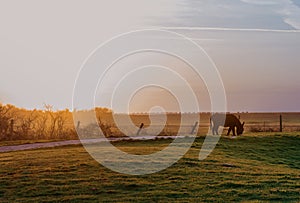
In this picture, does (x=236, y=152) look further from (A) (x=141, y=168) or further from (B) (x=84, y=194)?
(B) (x=84, y=194)

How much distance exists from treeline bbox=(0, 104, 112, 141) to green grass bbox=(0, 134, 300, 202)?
13160 millimetres

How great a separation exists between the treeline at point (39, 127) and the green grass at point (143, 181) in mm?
13160

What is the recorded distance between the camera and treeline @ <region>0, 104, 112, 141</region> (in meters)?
37.7

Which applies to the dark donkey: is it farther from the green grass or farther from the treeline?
the green grass

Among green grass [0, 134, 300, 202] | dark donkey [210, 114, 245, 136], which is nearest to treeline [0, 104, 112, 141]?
dark donkey [210, 114, 245, 136]

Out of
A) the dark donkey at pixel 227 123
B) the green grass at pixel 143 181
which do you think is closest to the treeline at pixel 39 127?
the dark donkey at pixel 227 123

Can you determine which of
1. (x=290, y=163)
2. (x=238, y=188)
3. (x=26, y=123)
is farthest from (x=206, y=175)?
(x=26, y=123)

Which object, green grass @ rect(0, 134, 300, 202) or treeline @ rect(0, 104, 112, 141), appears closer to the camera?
green grass @ rect(0, 134, 300, 202)

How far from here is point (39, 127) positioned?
132ft

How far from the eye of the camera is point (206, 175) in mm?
18969

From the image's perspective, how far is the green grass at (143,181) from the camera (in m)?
15.7

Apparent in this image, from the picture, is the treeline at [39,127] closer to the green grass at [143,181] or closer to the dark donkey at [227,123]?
the dark donkey at [227,123]

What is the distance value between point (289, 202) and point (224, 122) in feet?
79.5

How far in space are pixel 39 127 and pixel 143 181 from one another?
24309 millimetres
